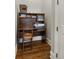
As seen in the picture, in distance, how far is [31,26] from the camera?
17.1 ft

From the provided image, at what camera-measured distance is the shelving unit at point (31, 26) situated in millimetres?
5035

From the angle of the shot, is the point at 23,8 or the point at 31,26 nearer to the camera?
the point at 31,26

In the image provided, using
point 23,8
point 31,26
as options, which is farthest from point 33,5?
point 31,26

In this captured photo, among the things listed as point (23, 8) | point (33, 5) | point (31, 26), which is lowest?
point (31, 26)

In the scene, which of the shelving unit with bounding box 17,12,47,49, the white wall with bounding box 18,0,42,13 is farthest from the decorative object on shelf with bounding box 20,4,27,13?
the white wall with bounding box 18,0,42,13

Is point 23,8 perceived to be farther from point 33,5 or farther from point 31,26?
point 31,26

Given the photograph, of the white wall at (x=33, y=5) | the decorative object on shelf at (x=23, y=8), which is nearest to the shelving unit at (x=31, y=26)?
the decorative object on shelf at (x=23, y=8)
